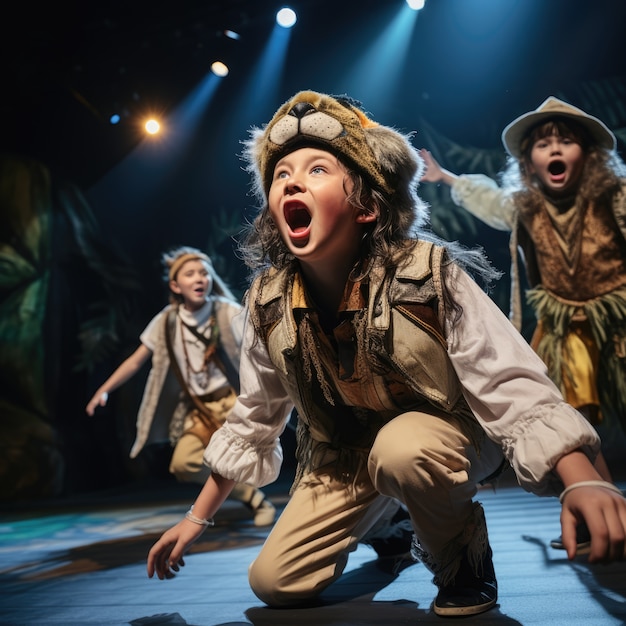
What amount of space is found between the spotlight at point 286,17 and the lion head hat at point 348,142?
310 cm

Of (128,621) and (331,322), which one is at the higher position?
(331,322)

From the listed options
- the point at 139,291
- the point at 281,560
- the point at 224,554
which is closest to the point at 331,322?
the point at 281,560

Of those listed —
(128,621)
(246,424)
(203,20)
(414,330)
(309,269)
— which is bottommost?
(128,621)

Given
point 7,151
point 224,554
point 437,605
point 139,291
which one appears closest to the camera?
point 437,605

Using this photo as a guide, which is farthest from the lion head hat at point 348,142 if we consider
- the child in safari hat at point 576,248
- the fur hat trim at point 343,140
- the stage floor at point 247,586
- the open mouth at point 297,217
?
the child in safari hat at point 576,248

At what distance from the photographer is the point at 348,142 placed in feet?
4.90

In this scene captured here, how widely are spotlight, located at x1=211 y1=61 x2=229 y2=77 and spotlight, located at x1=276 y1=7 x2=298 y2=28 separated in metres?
0.57

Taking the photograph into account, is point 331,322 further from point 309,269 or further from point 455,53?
point 455,53

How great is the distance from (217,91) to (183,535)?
432 centimetres

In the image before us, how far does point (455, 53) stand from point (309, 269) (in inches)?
140

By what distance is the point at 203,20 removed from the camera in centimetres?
446

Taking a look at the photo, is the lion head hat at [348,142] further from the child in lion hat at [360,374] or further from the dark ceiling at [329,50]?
the dark ceiling at [329,50]

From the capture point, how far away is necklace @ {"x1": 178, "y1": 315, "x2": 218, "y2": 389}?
342 centimetres

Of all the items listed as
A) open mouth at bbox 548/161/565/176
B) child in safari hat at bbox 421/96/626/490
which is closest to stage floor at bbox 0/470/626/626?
child in safari hat at bbox 421/96/626/490
